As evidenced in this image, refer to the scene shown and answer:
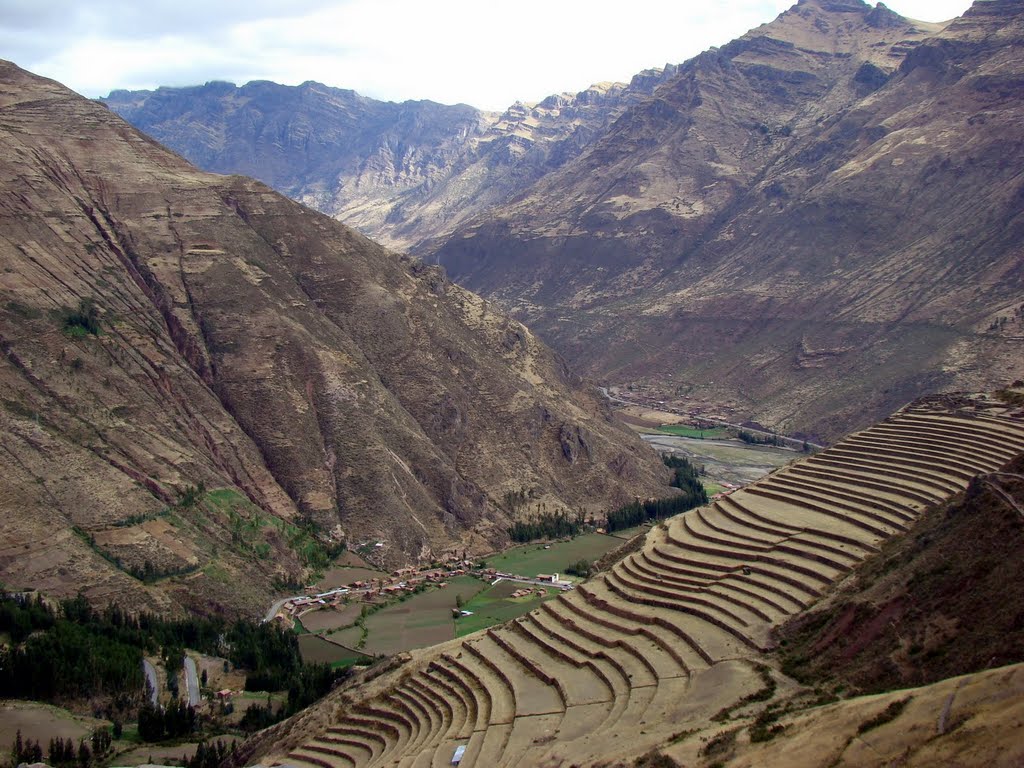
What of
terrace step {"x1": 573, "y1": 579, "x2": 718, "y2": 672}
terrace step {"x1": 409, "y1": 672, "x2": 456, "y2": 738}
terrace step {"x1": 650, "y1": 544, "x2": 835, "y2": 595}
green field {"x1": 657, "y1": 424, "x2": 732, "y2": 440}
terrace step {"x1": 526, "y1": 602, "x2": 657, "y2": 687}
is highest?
green field {"x1": 657, "y1": 424, "x2": 732, "y2": 440}

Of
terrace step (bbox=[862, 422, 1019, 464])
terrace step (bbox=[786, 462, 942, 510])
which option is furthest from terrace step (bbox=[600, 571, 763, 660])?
terrace step (bbox=[862, 422, 1019, 464])

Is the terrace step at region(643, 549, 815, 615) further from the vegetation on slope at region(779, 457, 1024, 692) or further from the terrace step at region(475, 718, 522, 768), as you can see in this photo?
the terrace step at region(475, 718, 522, 768)

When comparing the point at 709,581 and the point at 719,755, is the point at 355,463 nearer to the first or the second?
the point at 709,581

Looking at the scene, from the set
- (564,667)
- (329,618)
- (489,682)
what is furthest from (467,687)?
(329,618)

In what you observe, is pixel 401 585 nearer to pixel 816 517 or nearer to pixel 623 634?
pixel 623 634

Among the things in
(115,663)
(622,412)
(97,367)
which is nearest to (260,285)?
(97,367)

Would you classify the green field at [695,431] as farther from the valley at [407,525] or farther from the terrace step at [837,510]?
the terrace step at [837,510]
